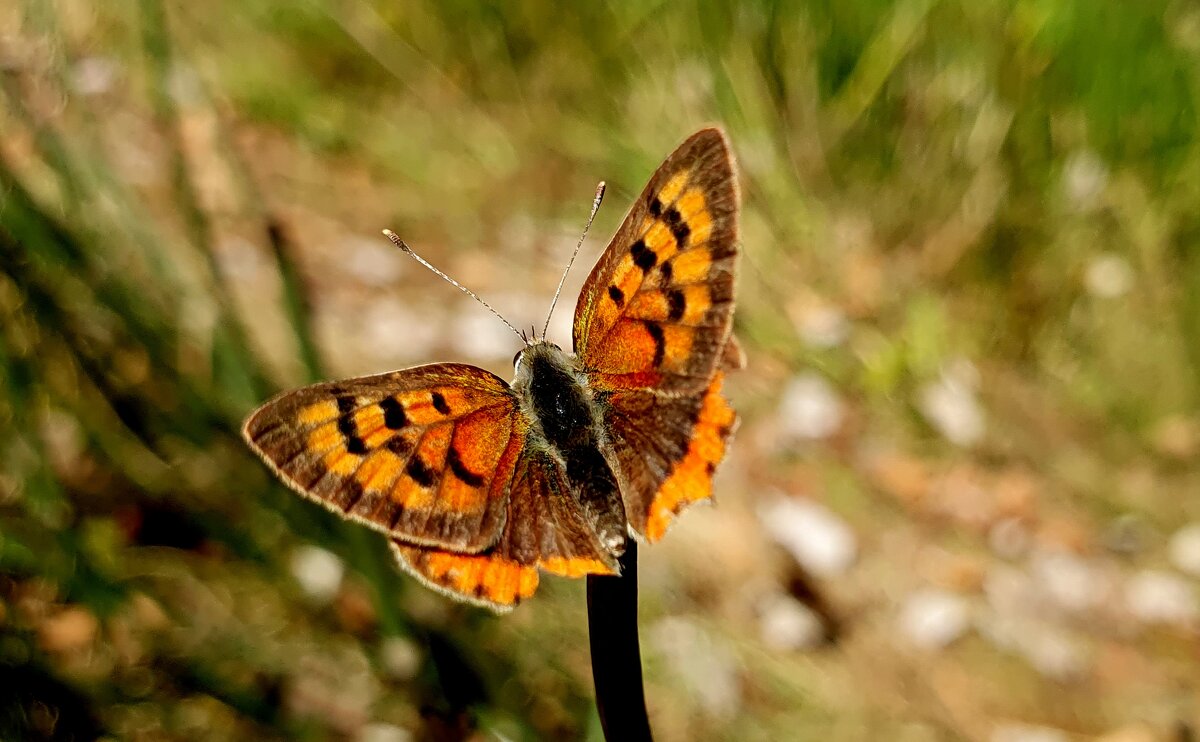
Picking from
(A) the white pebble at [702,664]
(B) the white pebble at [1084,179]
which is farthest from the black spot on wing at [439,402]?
(B) the white pebble at [1084,179]

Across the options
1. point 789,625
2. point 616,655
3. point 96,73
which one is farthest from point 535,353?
point 96,73

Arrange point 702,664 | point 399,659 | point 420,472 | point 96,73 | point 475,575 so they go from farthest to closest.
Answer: point 96,73 → point 702,664 → point 399,659 → point 420,472 → point 475,575

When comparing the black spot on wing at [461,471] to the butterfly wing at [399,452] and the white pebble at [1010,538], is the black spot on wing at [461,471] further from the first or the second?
the white pebble at [1010,538]

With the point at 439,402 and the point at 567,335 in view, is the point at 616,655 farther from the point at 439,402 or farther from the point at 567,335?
the point at 567,335

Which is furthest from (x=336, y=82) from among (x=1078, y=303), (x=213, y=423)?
(x=1078, y=303)

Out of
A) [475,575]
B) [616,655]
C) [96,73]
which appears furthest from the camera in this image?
[96,73]

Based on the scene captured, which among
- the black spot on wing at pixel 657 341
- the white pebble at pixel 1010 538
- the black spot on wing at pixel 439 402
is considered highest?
the white pebble at pixel 1010 538
